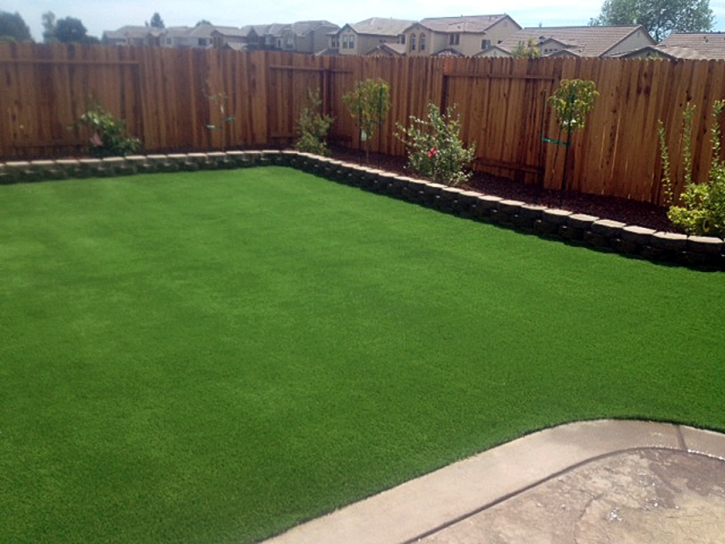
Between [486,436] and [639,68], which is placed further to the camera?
[639,68]

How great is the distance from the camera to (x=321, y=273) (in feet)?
18.0

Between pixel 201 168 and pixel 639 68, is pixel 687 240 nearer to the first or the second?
pixel 639 68

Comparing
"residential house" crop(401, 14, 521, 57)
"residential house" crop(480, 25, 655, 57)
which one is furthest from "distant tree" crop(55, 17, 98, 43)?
"residential house" crop(480, 25, 655, 57)

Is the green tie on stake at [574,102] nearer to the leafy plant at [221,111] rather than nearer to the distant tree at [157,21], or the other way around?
the leafy plant at [221,111]

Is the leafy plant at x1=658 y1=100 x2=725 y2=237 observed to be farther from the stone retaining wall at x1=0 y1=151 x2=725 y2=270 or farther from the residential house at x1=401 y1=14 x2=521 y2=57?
the residential house at x1=401 y1=14 x2=521 y2=57

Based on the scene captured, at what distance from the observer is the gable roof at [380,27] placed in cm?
6506

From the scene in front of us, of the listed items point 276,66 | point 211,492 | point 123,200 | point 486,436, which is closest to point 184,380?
point 211,492

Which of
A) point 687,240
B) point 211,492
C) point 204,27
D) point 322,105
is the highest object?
point 204,27

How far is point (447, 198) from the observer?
8008 mm

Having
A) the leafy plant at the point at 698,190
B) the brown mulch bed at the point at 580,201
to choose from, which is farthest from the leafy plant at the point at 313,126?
the leafy plant at the point at 698,190

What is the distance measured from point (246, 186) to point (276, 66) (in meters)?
4.34

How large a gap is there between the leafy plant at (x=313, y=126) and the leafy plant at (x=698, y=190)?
6.14m

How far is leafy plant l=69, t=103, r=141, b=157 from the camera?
34.6ft

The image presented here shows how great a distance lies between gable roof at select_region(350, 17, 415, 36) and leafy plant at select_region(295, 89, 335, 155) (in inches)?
2168
